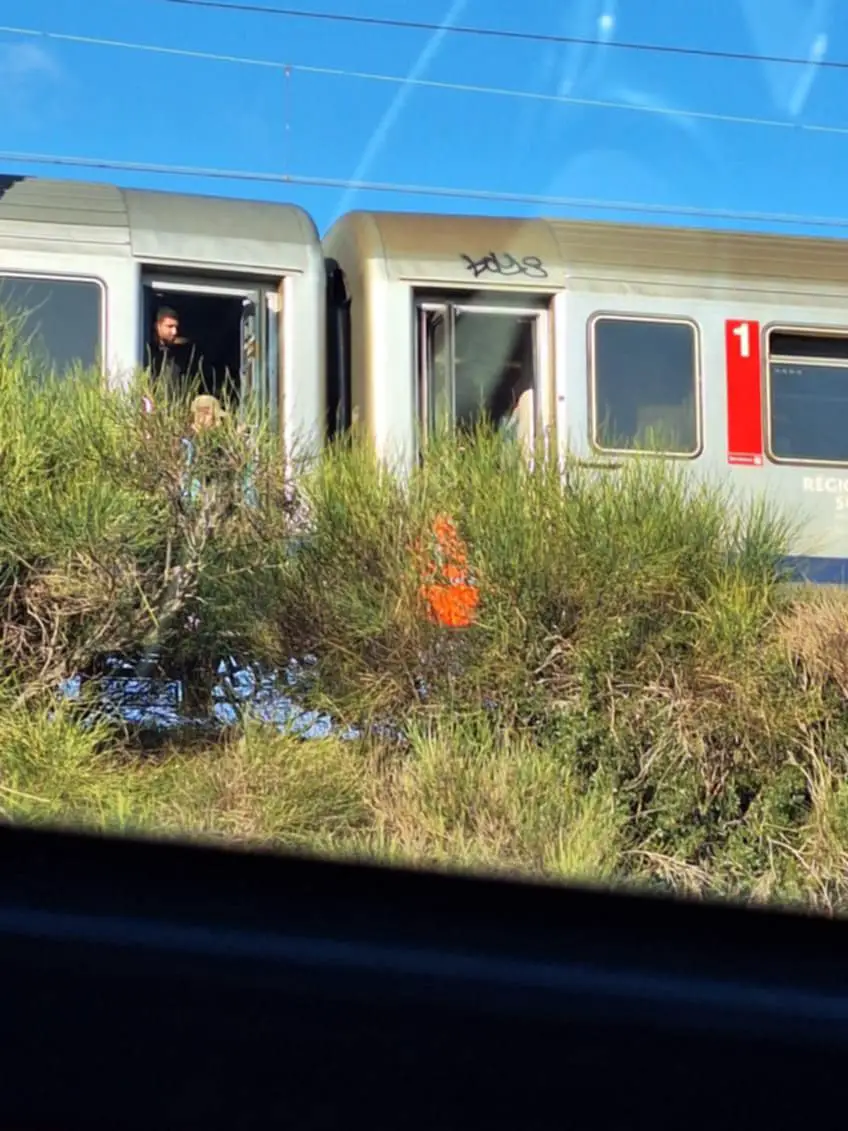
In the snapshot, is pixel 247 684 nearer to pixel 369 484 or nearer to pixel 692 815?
pixel 369 484

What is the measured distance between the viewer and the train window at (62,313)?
31.0 feet

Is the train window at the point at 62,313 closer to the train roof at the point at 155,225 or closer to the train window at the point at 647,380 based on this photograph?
the train roof at the point at 155,225

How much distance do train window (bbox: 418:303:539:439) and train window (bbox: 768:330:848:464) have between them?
1742 millimetres

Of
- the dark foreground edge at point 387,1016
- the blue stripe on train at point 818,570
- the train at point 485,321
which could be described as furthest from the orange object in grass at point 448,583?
the dark foreground edge at point 387,1016

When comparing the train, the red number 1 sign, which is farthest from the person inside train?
the red number 1 sign

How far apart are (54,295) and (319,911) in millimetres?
6824

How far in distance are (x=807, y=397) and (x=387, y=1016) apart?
845 cm

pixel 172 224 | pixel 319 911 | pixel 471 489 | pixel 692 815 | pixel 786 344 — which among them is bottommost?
pixel 692 815

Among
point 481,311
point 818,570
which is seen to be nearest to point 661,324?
point 481,311

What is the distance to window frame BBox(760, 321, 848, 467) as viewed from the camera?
10.5m

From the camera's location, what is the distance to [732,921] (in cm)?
387

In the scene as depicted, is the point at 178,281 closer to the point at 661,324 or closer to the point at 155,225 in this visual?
the point at 155,225

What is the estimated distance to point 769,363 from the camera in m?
10.7

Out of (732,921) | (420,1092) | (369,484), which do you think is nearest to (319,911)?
(420,1092)
